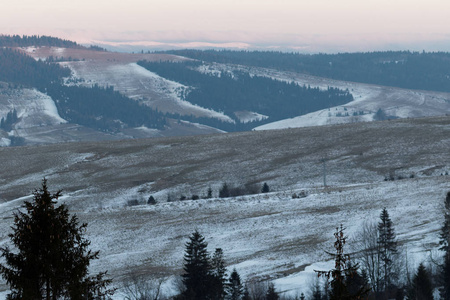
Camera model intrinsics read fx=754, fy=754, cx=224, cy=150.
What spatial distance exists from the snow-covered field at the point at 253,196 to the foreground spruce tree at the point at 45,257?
28441 millimetres

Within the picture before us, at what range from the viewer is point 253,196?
70250 mm

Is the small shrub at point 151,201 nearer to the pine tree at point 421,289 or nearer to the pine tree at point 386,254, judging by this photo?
the pine tree at point 386,254

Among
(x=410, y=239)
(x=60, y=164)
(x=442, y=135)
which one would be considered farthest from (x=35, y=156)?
(x=410, y=239)

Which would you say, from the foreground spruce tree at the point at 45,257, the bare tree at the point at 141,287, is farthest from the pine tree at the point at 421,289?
the foreground spruce tree at the point at 45,257

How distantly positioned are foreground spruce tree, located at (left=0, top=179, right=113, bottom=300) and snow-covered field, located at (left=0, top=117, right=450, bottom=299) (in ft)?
93.3

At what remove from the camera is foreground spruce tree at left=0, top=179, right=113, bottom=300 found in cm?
1098

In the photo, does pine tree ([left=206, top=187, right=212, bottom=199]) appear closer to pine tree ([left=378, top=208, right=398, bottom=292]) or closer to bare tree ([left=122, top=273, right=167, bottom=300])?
bare tree ([left=122, top=273, right=167, bottom=300])

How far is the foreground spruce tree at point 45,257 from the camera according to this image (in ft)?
36.0

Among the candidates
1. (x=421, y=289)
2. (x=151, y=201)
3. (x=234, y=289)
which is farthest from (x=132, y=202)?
(x=421, y=289)

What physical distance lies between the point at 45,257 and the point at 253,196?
195 feet

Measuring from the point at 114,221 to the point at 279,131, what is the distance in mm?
64131

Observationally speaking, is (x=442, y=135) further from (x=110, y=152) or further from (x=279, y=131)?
(x=110, y=152)

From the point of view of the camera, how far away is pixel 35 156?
113000 mm

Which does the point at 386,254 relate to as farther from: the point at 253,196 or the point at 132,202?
the point at 132,202
